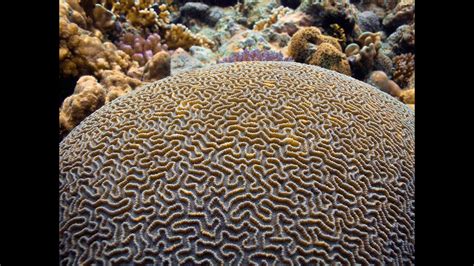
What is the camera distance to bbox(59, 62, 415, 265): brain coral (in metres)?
1.79

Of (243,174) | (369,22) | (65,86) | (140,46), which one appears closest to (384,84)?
(369,22)

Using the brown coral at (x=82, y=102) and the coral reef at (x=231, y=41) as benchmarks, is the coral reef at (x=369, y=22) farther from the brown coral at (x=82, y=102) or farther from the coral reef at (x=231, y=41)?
the brown coral at (x=82, y=102)

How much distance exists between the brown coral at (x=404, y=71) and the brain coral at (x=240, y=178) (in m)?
4.97

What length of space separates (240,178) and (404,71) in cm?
653

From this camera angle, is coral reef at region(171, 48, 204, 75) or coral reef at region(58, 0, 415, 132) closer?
coral reef at region(58, 0, 415, 132)

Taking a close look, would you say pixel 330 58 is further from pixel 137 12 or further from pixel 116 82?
pixel 137 12

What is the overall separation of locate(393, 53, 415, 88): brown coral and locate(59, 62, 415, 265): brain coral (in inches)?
195

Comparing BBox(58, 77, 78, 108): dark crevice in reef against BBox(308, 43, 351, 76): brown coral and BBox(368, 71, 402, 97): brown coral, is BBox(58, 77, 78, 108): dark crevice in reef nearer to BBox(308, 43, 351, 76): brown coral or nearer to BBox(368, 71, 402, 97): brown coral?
BBox(308, 43, 351, 76): brown coral

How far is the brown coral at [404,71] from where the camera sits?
711 centimetres

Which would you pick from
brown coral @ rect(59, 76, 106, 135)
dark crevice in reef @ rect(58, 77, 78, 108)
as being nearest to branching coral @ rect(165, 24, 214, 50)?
dark crevice in reef @ rect(58, 77, 78, 108)

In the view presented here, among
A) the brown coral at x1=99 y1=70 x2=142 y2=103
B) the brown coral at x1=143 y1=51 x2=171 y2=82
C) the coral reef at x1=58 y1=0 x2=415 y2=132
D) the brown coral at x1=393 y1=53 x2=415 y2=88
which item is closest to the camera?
the brown coral at x1=99 y1=70 x2=142 y2=103

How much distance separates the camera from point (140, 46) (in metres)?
6.19

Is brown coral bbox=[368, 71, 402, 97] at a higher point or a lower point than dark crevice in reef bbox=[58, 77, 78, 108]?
higher
